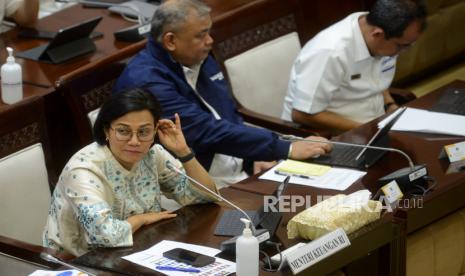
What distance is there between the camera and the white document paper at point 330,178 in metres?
3.60

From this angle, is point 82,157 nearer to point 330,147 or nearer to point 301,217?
point 301,217

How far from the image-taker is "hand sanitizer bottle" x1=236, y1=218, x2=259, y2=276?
9.12 feet

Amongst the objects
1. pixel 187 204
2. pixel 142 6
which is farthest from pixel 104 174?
pixel 142 6

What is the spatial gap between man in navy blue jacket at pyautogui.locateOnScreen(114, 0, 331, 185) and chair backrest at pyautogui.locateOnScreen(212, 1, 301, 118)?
1.89ft

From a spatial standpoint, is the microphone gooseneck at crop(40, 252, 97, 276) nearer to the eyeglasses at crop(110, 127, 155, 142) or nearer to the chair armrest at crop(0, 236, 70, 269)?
the chair armrest at crop(0, 236, 70, 269)

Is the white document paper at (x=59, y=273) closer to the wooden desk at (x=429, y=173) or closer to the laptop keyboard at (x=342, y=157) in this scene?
the wooden desk at (x=429, y=173)

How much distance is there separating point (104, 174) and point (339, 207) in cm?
72

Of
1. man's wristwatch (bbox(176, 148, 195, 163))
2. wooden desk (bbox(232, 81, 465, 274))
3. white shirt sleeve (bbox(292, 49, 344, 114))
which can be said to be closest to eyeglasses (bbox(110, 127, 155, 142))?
man's wristwatch (bbox(176, 148, 195, 163))

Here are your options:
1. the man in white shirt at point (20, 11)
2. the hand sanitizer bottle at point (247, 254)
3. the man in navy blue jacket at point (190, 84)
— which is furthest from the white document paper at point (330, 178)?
the man in white shirt at point (20, 11)

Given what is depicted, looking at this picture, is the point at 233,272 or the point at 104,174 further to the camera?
the point at 104,174

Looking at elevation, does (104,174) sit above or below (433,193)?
above

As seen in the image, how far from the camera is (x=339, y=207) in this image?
3.17 m

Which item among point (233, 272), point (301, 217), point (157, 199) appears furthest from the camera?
point (157, 199)

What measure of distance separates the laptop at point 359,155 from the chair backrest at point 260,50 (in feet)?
2.89
